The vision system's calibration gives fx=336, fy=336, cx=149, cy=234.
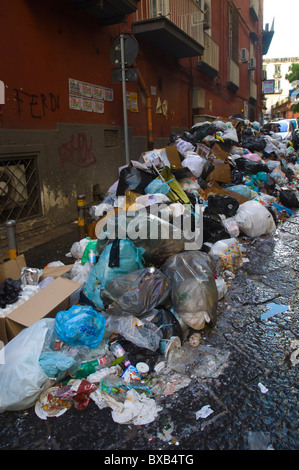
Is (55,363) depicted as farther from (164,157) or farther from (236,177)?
(236,177)

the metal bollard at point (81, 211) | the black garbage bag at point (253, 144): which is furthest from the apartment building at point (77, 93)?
the black garbage bag at point (253, 144)

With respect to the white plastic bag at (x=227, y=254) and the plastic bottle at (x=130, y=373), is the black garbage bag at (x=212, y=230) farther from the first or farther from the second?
the plastic bottle at (x=130, y=373)

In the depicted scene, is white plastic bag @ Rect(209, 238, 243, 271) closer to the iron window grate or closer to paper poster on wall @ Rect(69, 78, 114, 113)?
the iron window grate

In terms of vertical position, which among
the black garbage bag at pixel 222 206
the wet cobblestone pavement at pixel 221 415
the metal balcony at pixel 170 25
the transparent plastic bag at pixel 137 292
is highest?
the metal balcony at pixel 170 25

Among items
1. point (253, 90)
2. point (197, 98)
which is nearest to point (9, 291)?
point (197, 98)

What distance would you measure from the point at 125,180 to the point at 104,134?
200 centimetres

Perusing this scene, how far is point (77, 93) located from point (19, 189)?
6.63ft

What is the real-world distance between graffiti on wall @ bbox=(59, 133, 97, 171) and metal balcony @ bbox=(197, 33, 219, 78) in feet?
21.4

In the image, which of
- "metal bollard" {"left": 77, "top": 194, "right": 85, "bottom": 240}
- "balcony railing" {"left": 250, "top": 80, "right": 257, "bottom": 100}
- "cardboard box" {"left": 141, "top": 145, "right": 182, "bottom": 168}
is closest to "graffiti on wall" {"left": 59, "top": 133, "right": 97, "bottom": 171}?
"cardboard box" {"left": 141, "top": 145, "right": 182, "bottom": 168}

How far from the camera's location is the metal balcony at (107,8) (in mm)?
5234

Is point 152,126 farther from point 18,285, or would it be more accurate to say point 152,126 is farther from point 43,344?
point 43,344

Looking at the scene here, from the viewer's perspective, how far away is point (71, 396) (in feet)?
6.36

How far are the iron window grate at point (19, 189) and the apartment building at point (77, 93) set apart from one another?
0.04 feet
